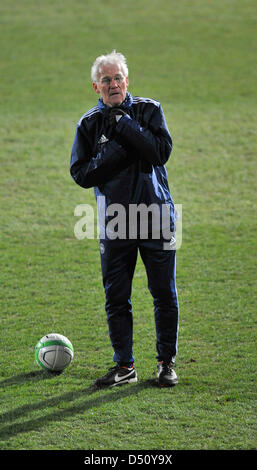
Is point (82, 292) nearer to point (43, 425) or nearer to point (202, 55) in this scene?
point (43, 425)

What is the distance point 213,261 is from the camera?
24.8 ft

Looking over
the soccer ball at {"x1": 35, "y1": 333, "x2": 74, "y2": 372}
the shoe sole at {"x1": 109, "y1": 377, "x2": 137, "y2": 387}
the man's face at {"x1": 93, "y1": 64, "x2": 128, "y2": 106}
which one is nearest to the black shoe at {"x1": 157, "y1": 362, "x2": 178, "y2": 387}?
the shoe sole at {"x1": 109, "y1": 377, "x2": 137, "y2": 387}

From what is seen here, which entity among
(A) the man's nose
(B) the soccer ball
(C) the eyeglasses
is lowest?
(B) the soccer ball

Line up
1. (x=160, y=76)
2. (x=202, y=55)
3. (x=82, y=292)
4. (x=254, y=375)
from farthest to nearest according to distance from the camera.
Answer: (x=202, y=55) → (x=160, y=76) → (x=82, y=292) → (x=254, y=375)

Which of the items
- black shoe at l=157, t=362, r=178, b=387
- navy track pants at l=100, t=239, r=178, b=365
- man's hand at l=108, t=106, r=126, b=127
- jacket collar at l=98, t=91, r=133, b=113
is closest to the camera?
man's hand at l=108, t=106, r=126, b=127

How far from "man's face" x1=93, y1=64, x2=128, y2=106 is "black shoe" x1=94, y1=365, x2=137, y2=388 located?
1.91m

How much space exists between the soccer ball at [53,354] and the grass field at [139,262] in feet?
0.31

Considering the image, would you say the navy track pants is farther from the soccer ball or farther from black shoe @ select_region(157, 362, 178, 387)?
the soccer ball

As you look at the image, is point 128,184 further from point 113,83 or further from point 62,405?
point 62,405

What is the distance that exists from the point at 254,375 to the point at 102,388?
115 centimetres

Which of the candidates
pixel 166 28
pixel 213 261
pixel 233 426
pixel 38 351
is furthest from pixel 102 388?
pixel 166 28

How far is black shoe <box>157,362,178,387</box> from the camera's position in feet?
16.2

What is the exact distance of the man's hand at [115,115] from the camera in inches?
174

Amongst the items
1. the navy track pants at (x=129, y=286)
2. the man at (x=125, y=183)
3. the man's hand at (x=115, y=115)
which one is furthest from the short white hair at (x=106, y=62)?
the navy track pants at (x=129, y=286)
